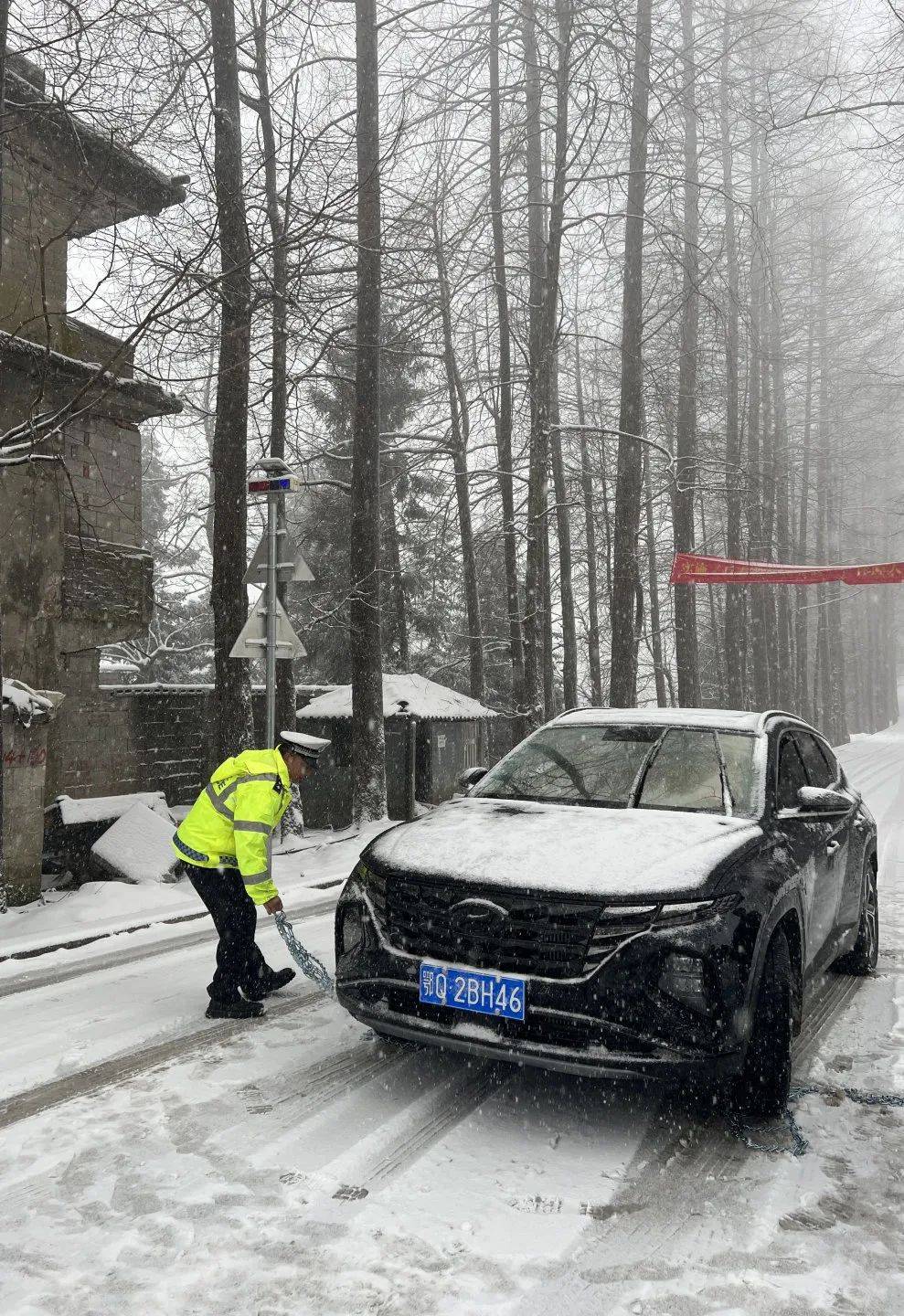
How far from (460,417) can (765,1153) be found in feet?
60.1

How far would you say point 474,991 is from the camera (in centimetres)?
372

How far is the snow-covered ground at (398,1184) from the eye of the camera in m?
2.77

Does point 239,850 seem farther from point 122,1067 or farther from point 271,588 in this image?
point 271,588

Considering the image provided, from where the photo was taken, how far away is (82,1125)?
12.5ft

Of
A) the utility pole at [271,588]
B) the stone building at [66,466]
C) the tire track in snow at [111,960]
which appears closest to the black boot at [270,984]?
the tire track in snow at [111,960]

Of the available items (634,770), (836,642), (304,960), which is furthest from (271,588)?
(836,642)

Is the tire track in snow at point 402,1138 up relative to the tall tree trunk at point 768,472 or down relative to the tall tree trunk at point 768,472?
down

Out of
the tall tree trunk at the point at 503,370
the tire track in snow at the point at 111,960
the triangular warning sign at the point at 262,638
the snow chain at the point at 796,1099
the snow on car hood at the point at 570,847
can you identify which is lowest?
the tire track in snow at the point at 111,960

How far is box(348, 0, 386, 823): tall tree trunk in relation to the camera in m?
13.4

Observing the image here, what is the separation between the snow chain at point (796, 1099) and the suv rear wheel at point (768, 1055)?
0.22ft

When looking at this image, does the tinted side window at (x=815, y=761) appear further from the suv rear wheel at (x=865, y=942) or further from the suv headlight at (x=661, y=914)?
the suv headlight at (x=661, y=914)

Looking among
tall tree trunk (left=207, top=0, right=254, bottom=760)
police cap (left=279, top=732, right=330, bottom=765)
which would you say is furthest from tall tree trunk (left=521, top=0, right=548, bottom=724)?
police cap (left=279, top=732, right=330, bottom=765)

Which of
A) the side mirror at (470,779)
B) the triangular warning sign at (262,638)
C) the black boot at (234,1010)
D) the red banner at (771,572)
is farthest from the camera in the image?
the red banner at (771,572)

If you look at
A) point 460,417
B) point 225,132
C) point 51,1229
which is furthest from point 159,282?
point 460,417
